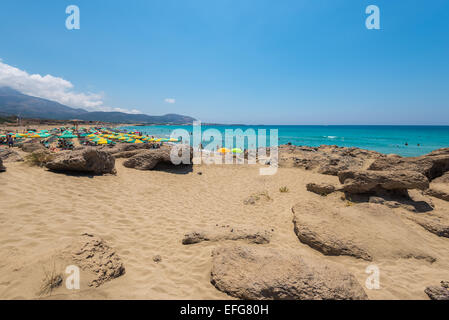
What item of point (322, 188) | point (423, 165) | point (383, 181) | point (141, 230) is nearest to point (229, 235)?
point (141, 230)

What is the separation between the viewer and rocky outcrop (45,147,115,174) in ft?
22.8

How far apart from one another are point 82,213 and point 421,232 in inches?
372

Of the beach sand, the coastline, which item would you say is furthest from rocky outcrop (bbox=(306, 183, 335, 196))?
the beach sand

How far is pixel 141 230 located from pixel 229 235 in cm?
222

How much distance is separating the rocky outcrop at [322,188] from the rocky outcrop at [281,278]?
591 centimetres

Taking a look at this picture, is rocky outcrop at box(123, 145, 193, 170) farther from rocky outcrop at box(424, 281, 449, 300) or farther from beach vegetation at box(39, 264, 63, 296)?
rocky outcrop at box(424, 281, 449, 300)

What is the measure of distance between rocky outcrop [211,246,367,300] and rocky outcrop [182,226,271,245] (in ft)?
3.63

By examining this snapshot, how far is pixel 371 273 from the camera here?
355cm

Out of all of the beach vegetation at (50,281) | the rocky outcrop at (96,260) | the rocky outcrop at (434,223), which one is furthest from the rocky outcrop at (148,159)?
the rocky outcrop at (434,223)

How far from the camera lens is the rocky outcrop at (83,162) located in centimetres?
695

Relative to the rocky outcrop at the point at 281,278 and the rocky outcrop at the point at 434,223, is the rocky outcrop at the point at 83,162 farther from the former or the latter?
the rocky outcrop at the point at 434,223

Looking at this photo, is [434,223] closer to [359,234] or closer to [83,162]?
[359,234]
